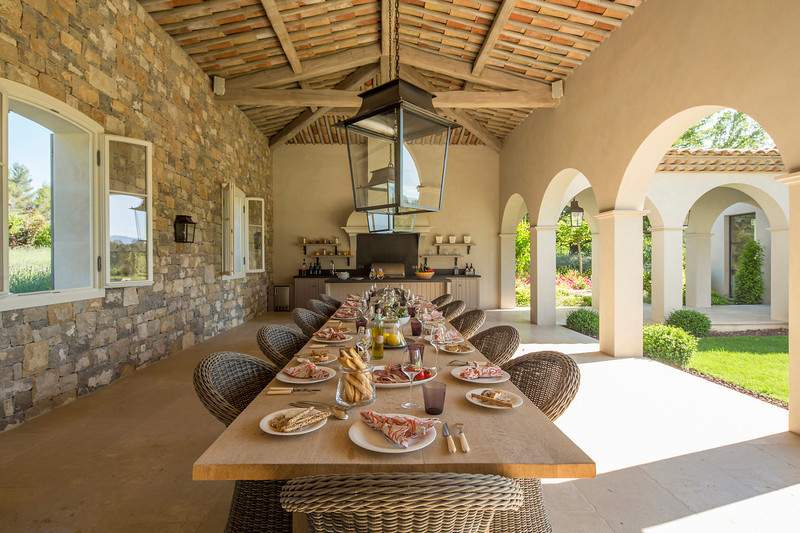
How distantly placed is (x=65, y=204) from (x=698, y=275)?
37.6 feet

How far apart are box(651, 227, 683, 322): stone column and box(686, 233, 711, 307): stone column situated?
2.18 m

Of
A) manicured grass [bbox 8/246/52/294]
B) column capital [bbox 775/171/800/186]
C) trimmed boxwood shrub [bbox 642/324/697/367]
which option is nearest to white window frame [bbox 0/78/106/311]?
manicured grass [bbox 8/246/52/294]

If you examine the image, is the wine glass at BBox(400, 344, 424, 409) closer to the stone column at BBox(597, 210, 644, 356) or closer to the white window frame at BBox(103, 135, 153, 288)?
the white window frame at BBox(103, 135, 153, 288)

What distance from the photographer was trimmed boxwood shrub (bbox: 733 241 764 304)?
1143 centimetres

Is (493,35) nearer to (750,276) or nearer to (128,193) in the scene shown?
(128,193)

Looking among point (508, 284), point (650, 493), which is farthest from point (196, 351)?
point (508, 284)

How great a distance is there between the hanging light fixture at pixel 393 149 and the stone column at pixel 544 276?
18.8 feet

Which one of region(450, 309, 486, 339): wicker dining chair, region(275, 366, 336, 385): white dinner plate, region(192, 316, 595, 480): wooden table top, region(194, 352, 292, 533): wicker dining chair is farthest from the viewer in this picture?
region(450, 309, 486, 339): wicker dining chair

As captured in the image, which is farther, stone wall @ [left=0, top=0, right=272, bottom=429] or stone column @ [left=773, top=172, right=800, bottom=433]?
stone wall @ [left=0, top=0, right=272, bottom=429]

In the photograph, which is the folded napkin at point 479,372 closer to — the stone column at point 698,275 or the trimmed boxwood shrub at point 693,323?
the trimmed boxwood shrub at point 693,323

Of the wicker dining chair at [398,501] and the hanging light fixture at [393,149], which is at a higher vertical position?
the hanging light fixture at [393,149]

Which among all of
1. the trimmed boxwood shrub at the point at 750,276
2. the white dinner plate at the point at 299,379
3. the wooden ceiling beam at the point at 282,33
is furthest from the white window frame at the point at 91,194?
the trimmed boxwood shrub at the point at 750,276

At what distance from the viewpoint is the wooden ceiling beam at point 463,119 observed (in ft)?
24.7

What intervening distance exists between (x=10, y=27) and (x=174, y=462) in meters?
3.11
